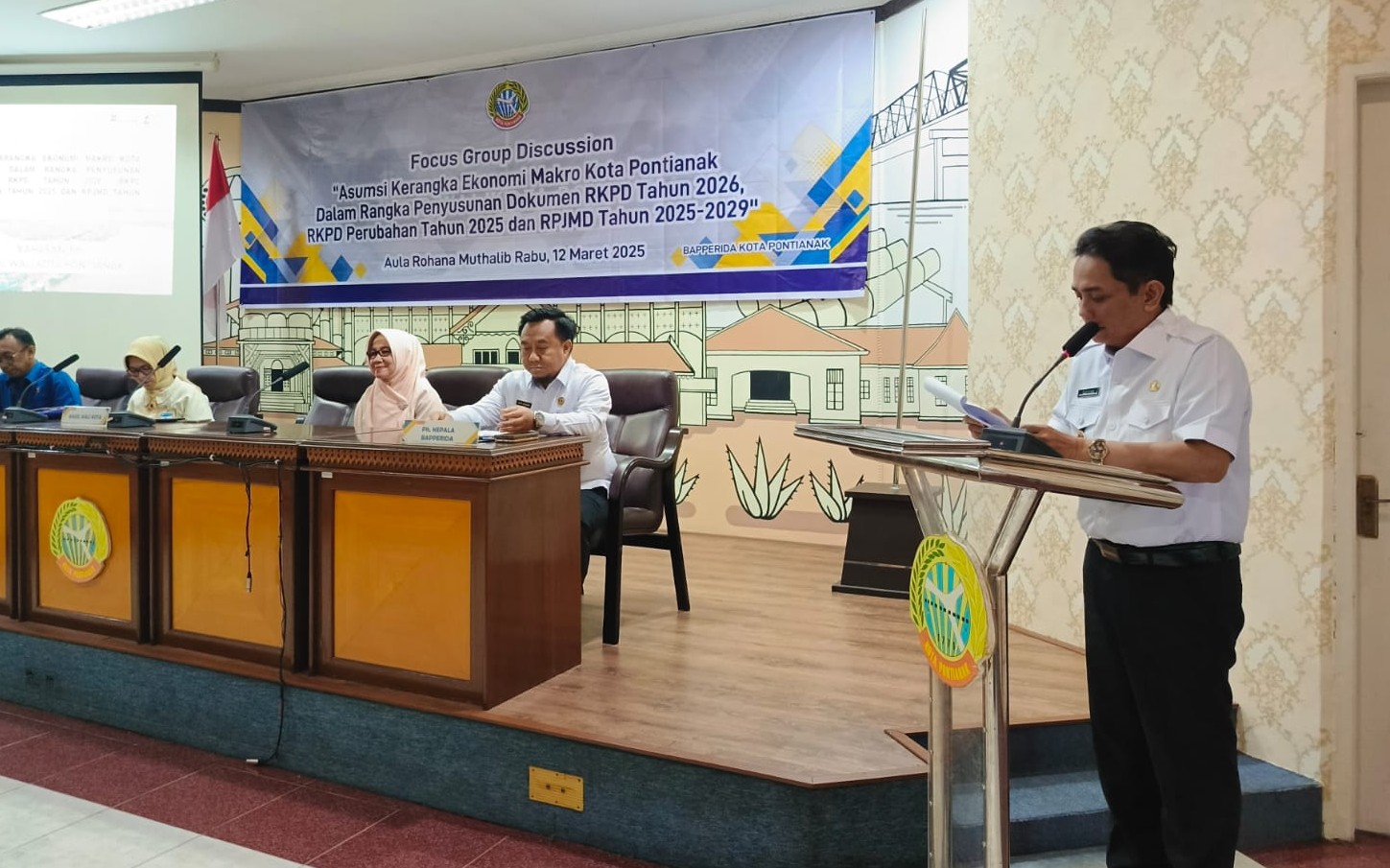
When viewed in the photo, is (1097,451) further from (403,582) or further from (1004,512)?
(403,582)

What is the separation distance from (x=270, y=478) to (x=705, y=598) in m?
1.64

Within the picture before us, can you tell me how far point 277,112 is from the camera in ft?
19.5

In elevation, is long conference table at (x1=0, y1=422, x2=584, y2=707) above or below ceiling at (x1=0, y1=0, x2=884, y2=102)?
below

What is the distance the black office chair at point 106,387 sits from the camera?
484 centimetres

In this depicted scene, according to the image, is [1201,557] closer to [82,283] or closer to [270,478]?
[270,478]

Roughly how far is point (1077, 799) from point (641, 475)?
1677mm

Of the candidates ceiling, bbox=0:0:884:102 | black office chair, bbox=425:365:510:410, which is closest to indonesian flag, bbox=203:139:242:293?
ceiling, bbox=0:0:884:102

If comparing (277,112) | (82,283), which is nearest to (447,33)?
(277,112)

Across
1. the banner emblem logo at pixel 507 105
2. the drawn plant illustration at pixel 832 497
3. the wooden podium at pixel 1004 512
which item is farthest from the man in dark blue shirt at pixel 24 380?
the wooden podium at pixel 1004 512

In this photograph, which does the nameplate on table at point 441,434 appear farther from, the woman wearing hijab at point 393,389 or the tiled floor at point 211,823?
the tiled floor at point 211,823

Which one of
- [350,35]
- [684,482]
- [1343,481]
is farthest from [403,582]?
[350,35]

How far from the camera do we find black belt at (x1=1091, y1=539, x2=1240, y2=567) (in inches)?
58.9

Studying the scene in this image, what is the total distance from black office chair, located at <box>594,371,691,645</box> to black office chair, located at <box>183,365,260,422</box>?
6.49 feet

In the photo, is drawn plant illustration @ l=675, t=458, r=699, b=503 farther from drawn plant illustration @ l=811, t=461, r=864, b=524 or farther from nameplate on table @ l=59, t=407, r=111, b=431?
nameplate on table @ l=59, t=407, r=111, b=431
